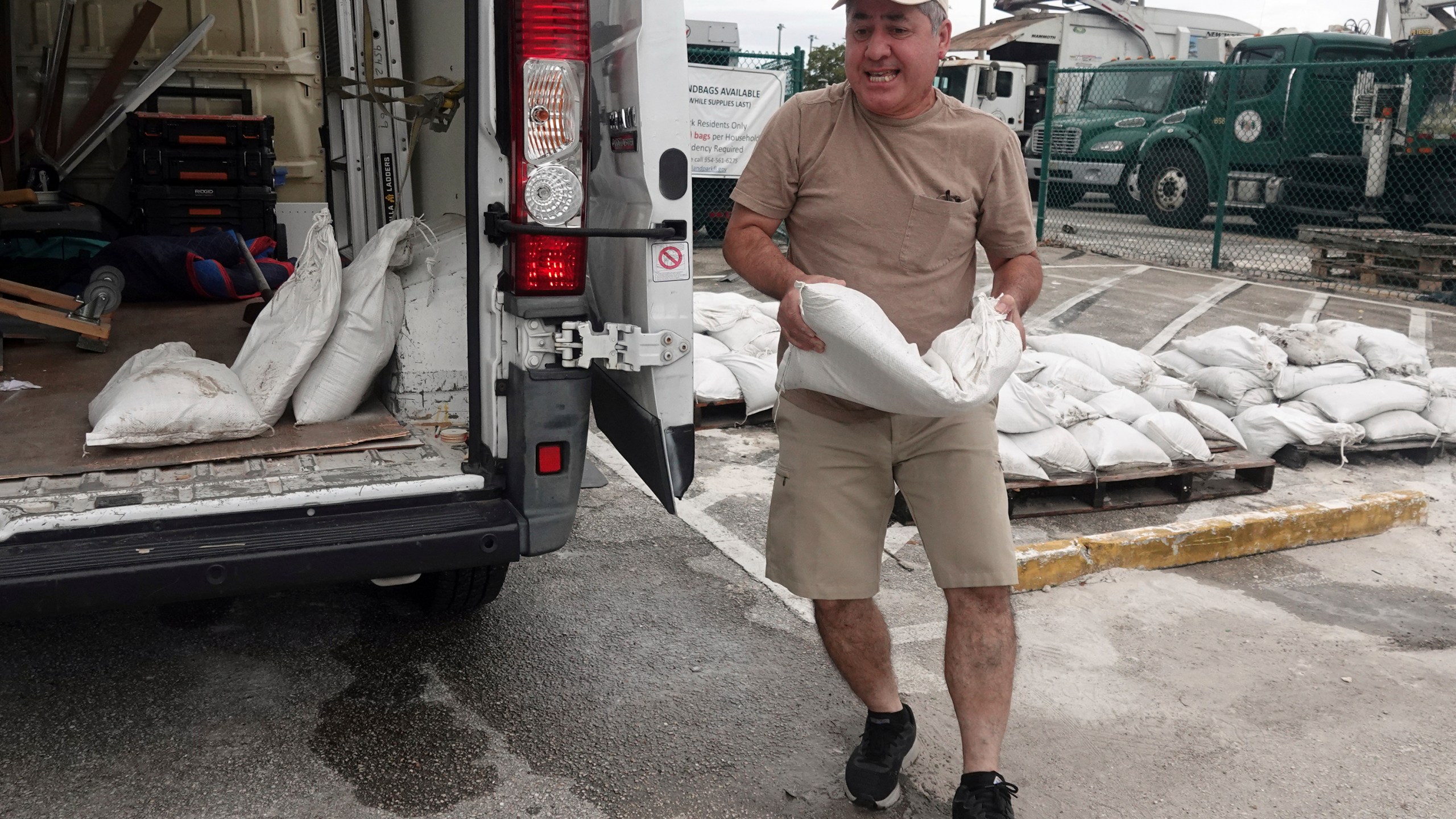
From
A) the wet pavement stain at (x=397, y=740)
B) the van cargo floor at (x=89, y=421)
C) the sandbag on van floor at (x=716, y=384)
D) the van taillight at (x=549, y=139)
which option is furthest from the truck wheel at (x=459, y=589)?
the sandbag on van floor at (x=716, y=384)

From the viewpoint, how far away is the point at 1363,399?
224 inches

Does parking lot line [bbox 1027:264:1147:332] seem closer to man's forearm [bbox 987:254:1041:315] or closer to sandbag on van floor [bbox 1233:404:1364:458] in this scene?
sandbag on van floor [bbox 1233:404:1364:458]

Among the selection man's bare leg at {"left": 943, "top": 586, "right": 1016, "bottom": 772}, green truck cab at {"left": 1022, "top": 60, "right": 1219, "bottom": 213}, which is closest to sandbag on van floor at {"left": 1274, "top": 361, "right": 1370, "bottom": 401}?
man's bare leg at {"left": 943, "top": 586, "right": 1016, "bottom": 772}

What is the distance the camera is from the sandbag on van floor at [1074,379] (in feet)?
17.9

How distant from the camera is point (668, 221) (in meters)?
2.84

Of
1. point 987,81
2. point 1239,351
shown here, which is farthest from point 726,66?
point 987,81

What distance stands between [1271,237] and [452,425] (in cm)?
1493

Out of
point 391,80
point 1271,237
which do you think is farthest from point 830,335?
point 1271,237

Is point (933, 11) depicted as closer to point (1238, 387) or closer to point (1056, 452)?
point (1056, 452)

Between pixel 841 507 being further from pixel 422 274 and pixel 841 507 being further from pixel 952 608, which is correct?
pixel 422 274

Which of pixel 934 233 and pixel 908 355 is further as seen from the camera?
pixel 934 233

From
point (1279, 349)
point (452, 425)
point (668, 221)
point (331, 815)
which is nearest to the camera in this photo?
point (331, 815)

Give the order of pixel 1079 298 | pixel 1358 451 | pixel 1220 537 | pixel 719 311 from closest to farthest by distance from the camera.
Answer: pixel 1220 537
pixel 1358 451
pixel 719 311
pixel 1079 298

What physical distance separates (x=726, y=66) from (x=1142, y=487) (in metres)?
8.00
